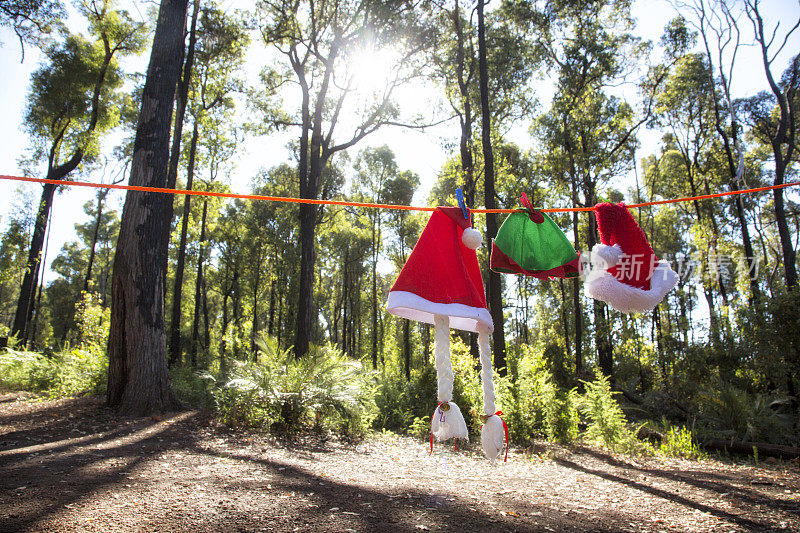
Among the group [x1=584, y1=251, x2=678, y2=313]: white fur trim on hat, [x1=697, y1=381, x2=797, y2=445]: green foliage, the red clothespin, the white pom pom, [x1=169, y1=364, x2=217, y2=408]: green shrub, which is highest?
the red clothespin

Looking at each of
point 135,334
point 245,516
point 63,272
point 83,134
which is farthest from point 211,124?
point 63,272

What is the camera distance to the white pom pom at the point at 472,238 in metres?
2.45

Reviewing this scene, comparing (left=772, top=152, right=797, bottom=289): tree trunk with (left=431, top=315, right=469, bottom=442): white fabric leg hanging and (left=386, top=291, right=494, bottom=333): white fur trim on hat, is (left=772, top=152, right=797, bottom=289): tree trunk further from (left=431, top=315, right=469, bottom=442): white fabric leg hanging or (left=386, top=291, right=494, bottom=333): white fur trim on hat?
(left=431, top=315, right=469, bottom=442): white fabric leg hanging

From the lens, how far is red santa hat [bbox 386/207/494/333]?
2.29 metres

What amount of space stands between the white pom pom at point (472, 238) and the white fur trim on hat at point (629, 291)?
2.70 feet

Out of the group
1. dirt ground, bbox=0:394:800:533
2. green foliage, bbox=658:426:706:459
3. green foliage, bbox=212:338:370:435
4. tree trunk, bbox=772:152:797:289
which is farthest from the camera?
tree trunk, bbox=772:152:797:289

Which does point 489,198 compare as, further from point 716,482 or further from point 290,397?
point 716,482

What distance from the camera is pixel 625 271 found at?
106 inches

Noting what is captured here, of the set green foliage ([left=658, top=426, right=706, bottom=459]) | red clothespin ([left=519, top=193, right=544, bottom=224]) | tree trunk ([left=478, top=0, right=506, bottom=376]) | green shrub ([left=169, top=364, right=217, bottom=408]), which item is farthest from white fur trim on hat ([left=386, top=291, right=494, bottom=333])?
tree trunk ([left=478, top=0, right=506, bottom=376])

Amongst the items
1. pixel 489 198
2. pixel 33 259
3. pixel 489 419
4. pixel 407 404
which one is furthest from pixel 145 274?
pixel 33 259

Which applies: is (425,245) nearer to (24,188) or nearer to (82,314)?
(82,314)

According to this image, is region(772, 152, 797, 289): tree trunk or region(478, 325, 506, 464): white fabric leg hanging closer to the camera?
A: region(478, 325, 506, 464): white fabric leg hanging

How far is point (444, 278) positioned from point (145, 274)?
5265 millimetres

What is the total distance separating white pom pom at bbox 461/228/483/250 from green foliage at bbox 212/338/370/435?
16.0ft
